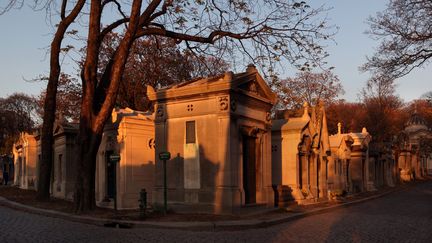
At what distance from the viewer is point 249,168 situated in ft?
61.1

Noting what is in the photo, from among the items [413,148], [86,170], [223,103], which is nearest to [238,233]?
[223,103]

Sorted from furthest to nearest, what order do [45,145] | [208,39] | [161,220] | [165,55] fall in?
1. [165,55]
2. [45,145]
3. [208,39]
4. [161,220]

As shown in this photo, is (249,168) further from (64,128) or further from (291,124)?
(64,128)

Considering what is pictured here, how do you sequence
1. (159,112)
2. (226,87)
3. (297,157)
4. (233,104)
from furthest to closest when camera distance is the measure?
(297,157), (159,112), (233,104), (226,87)

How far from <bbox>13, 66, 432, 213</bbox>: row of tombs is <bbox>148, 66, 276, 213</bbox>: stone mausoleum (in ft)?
0.11

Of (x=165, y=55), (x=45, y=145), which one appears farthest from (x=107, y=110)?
(x=165, y=55)

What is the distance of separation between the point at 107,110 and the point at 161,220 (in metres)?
4.67

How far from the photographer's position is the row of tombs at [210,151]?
17047 mm

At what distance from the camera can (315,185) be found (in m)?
26.2

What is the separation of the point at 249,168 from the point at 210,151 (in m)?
2.08

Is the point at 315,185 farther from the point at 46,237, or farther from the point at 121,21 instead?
the point at 46,237

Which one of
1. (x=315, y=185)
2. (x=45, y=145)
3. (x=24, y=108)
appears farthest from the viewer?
(x=24, y=108)

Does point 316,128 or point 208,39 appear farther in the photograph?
point 316,128

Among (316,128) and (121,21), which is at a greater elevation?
(121,21)
